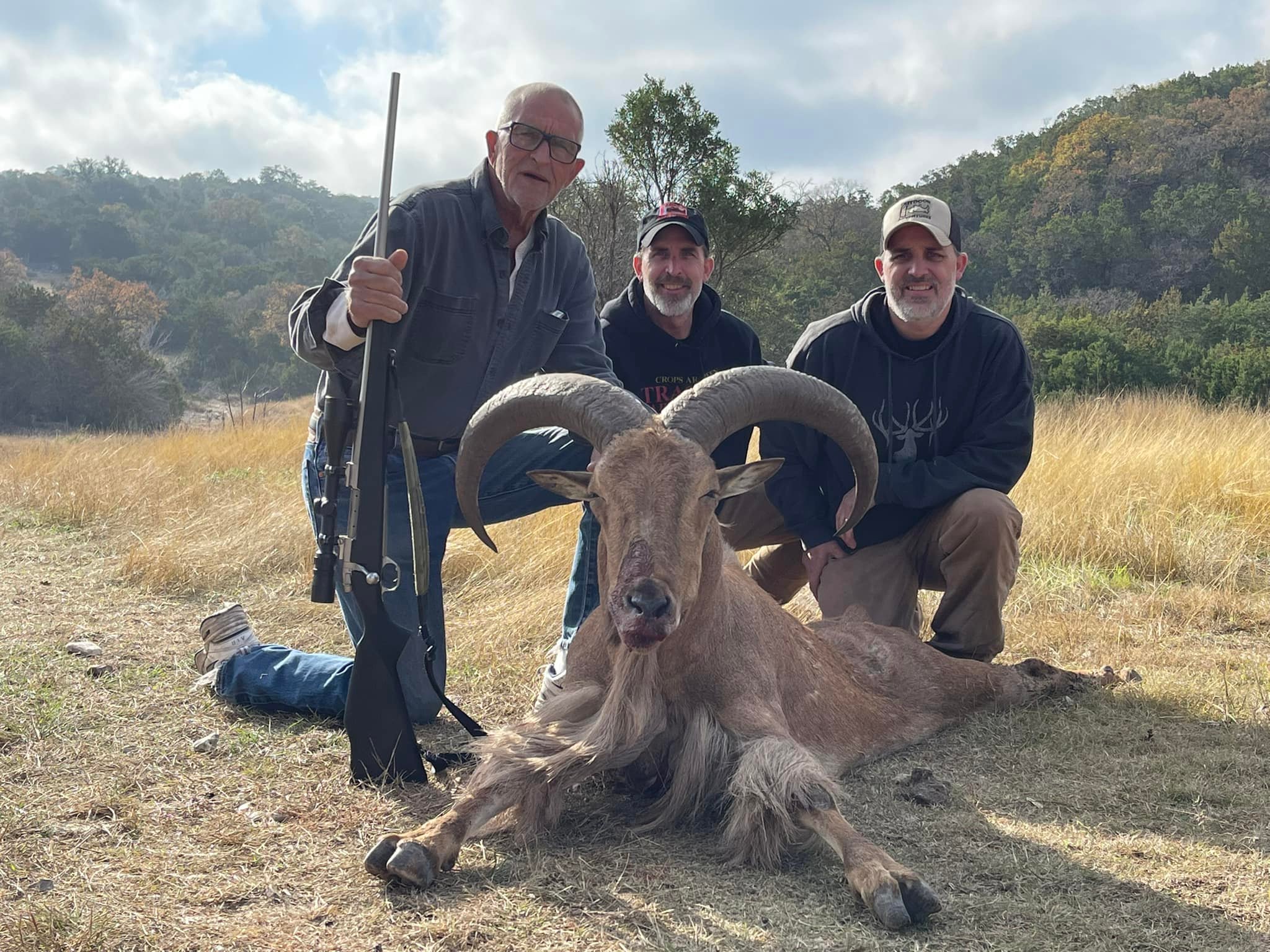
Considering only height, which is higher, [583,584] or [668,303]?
[668,303]

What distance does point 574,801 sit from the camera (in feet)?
11.7

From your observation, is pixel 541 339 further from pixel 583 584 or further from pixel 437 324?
pixel 583 584

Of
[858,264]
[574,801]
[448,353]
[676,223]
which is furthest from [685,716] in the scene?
[858,264]

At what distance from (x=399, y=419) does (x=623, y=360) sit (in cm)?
235

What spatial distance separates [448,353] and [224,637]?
166 centimetres

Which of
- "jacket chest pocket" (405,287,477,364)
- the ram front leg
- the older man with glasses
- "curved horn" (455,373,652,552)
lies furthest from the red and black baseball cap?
the ram front leg

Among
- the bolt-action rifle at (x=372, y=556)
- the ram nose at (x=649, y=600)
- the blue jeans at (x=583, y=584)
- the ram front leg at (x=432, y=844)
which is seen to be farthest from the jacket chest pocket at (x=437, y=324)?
the ram front leg at (x=432, y=844)

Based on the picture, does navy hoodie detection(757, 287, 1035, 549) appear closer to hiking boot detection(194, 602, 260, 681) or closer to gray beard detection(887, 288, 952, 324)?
gray beard detection(887, 288, 952, 324)

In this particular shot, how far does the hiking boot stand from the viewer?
15.7 ft

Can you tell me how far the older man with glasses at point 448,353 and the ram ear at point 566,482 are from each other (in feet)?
2.41

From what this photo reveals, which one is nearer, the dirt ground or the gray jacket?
Result: the dirt ground

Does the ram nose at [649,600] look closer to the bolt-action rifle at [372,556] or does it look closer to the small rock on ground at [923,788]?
the bolt-action rifle at [372,556]

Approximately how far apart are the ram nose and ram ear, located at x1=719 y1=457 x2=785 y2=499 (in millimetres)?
792

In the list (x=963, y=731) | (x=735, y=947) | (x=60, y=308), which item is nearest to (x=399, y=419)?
(x=735, y=947)
